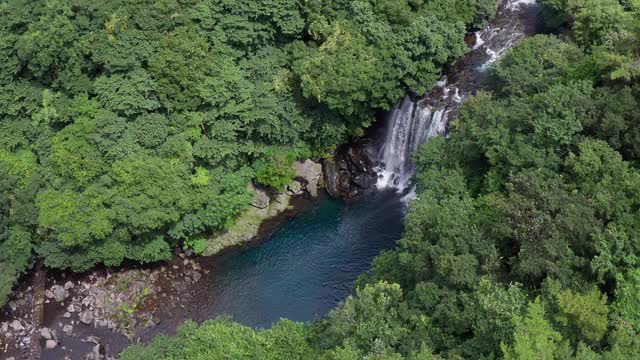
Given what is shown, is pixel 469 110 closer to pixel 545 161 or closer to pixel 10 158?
pixel 545 161

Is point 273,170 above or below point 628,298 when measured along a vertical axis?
below

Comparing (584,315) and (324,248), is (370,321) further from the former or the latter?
(324,248)

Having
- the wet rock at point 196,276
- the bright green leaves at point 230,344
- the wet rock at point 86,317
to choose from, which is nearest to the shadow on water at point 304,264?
the wet rock at point 196,276

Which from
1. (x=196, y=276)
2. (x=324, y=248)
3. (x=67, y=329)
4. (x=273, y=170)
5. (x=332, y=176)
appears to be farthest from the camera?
(x=332, y=176)

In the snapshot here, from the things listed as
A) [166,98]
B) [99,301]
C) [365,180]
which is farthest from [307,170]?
[99,301]

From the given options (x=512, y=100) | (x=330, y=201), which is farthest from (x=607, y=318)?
(x=330, y=201)

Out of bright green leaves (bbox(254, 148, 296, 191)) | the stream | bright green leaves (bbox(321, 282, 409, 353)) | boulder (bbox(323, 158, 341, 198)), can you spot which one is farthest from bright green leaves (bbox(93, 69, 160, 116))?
bright green leaves (bbox(321, 282, 409, 353))

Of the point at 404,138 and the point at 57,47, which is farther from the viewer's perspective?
the point at 404,138
